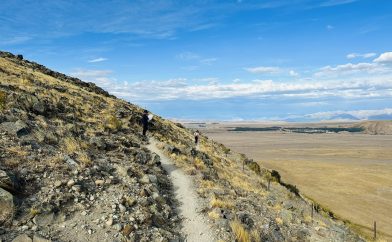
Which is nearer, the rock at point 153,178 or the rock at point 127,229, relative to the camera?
the rock at point 127,229

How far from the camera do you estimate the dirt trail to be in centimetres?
1500

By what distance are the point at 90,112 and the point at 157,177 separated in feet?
42.0

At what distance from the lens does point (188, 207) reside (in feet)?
57.5

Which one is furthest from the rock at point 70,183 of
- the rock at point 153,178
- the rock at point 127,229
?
the rock at point 153,178

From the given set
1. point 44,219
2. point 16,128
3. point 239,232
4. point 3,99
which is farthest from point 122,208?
point 3,99

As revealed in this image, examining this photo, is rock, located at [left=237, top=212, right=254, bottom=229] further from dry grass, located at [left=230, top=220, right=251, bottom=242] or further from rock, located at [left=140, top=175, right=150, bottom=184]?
rock, located at [left=140, top=175, right=150, bottom=184]

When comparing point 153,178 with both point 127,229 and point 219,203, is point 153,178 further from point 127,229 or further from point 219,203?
point 127,229

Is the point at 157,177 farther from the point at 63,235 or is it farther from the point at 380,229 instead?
the point at 380,229

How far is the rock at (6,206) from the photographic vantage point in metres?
12.1

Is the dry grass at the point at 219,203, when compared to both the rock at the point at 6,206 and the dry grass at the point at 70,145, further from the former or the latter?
the rock at the point at 6,206

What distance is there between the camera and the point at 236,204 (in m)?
19.2

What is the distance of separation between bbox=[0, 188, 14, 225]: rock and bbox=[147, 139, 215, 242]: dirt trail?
252 inches

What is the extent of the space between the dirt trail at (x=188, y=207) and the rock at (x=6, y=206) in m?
6.41

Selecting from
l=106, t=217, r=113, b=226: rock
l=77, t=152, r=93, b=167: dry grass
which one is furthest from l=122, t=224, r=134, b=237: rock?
l=77, t=152, r=93, b=167: dry grass
